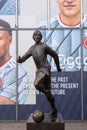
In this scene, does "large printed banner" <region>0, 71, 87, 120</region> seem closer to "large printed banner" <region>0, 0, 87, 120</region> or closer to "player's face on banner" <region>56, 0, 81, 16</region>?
"large printed banner" <region>0, 0, 87, 120</region>

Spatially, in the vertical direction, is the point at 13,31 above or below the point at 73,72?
above

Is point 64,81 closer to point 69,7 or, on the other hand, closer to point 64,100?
point 64,100

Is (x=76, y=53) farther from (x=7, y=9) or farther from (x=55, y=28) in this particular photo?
(x=7, y=9)

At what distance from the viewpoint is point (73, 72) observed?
14344 millimetres

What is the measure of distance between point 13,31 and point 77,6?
226 centimetres

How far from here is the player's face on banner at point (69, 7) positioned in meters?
14.4

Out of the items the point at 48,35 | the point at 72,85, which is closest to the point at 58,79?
the point at 72,85

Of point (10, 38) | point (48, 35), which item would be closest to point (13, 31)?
point (10, 38)

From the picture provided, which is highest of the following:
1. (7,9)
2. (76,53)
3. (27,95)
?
(7,9)

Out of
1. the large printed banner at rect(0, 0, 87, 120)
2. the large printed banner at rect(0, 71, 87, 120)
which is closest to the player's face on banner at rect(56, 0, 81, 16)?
the large printed banner at rect(0, 0, 87, 120)

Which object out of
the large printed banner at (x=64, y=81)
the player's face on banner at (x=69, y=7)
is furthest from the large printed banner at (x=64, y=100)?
the player's face on banner at (x=69, y=7)

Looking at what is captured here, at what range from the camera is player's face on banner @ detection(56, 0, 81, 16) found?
14414 mm

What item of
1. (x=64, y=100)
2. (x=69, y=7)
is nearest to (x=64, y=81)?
(x=64, y=100)

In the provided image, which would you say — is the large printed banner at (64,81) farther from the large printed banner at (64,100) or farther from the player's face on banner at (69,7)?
the player's face on banner at (69,7)
